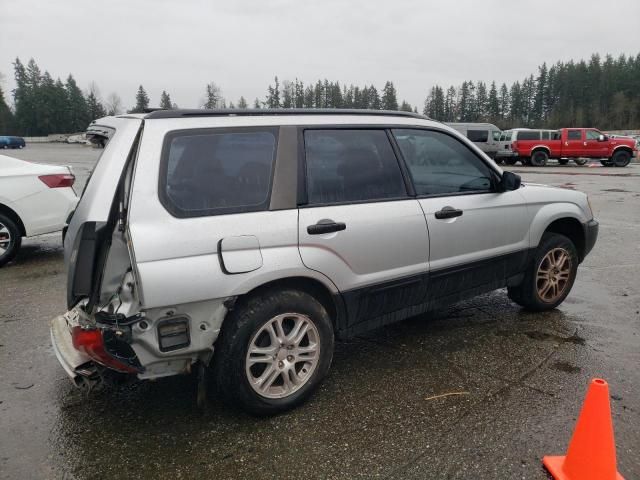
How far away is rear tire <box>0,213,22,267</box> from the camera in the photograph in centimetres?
621

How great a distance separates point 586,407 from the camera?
7.39ft

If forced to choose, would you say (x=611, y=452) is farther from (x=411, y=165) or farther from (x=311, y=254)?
(x=411, y=165)

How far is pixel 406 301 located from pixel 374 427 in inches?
37.7

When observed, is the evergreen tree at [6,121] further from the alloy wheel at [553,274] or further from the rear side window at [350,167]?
Answer: the alloy wheel at [553,274]

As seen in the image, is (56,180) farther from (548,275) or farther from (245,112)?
(548,275)

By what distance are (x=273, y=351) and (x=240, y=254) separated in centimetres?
63

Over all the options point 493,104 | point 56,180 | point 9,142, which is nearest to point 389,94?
point 493,104

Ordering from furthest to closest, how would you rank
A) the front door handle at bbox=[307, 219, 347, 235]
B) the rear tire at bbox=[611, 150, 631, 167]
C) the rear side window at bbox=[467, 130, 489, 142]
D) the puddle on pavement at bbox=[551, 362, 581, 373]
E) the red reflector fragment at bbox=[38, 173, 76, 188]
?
the rear side window at bbox=[467, 130, 489, 142] < the rear tire at bbox=[611, 150, 631, 167] < the red reflector fragment at bbox=[38, 173, 76, 188] < the puddle on pavement at bbox=[551, 362, 581, 373] < the front door handle at bbox=[307, 219, 347, 235]

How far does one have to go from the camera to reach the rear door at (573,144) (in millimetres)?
26000

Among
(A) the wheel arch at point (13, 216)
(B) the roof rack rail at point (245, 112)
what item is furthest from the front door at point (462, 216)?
(A) the wheel arch at point (13, 216)

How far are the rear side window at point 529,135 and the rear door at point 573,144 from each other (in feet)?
5.01

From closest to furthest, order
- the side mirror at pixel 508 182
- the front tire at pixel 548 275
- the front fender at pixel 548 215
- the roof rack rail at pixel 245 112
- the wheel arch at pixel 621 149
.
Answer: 1. the roof rack rail at pixel 245 112
2. the side mirror at pixel 508 182
3. the front fender at pixel 548 215
4. the front tire at pixel 548 275
5. the wheel arch at pixel 621 149

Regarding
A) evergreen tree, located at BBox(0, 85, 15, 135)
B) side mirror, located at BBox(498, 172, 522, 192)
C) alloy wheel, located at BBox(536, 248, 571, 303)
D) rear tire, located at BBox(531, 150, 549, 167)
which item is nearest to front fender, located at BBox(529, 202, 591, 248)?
alloy wheel, located at BBox(536, 248, 571, 303)

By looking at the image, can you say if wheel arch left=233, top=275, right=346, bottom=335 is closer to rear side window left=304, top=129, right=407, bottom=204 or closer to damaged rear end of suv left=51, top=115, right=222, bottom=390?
damaged rear end of suv left=51, top=115, right=222, bottom=390
